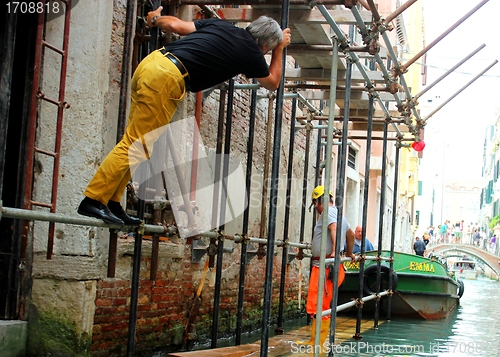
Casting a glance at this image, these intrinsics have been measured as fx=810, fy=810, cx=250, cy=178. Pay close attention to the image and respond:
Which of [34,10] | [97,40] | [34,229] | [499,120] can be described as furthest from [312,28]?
[499,120]

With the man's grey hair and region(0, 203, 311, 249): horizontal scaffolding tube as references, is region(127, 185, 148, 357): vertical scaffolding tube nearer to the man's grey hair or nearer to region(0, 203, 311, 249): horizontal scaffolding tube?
region(0, 203, 311, 249): horizontal scaffolding tube

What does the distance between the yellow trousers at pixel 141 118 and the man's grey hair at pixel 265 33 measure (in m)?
0.68

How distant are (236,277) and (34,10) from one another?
5.21 m

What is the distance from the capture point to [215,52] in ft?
17.3

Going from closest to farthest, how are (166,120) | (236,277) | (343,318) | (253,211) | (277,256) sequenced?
(166,120) < (236,277) < (253,211) < (277,256) < (343,318)

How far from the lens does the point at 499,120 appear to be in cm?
8081

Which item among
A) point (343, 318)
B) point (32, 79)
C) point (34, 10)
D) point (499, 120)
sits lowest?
point (343, 318)

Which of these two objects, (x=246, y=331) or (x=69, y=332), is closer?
(x=69, y=332)

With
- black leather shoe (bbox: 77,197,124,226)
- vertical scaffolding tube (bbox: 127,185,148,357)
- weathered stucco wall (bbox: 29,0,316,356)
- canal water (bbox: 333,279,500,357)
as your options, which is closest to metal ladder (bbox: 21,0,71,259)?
weathered stucco wall (bbox: 29,0,316,356)

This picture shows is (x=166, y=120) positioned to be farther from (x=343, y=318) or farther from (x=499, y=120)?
(x=499, y=120)

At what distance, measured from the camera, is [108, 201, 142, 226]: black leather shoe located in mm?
5117

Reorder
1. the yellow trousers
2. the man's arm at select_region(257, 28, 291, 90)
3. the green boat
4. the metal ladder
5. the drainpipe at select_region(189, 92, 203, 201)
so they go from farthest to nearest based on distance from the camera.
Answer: the green boat < the drainpipe at select_region(189, 92, 203, 201) < the metal ladder < the man's arm at select_region(257, 28, 291, 90) < the yellow trousers

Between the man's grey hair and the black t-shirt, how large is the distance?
0.08 meters

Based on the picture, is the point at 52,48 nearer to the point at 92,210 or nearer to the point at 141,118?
the point at 141,118
